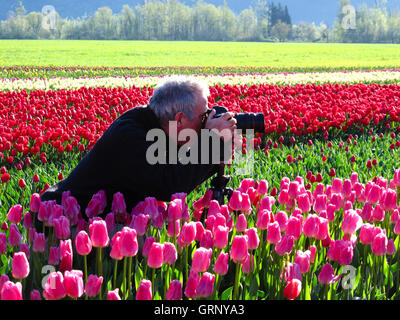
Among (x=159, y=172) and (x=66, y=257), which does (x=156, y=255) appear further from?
(x=159, y=172)

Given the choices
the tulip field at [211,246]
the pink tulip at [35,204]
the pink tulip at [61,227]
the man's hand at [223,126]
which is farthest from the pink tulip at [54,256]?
the man's hand at [223,126]

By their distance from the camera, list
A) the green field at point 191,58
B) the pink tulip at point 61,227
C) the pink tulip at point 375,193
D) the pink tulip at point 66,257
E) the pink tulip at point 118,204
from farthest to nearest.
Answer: the green field at point 191,58 < the pink tulip at point 375,193 < the pink tulip at point 118,204 < the pink tulip at point 61,227 < the pink tulip at point 66,257

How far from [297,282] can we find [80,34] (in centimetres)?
10291

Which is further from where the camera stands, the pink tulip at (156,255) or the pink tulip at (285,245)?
the pink tulip at (285,245)

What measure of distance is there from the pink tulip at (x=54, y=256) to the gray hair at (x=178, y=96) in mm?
1027

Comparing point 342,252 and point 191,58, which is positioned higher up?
point 191,58

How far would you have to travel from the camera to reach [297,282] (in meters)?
2.02

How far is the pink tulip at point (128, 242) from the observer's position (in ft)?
6.77

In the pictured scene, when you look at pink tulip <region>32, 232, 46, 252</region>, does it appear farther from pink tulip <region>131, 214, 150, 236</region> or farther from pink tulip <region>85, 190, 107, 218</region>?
pink tulip <region>131, 214, 150, 236</region>

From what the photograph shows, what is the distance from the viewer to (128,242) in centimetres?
208

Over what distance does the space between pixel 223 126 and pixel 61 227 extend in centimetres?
104

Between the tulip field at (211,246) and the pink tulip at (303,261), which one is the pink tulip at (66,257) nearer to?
the tulip field at (211,246)

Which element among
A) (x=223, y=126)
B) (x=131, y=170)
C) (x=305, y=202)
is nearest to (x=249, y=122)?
(x=223, y=126)

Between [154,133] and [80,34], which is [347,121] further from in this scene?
[80,34]
